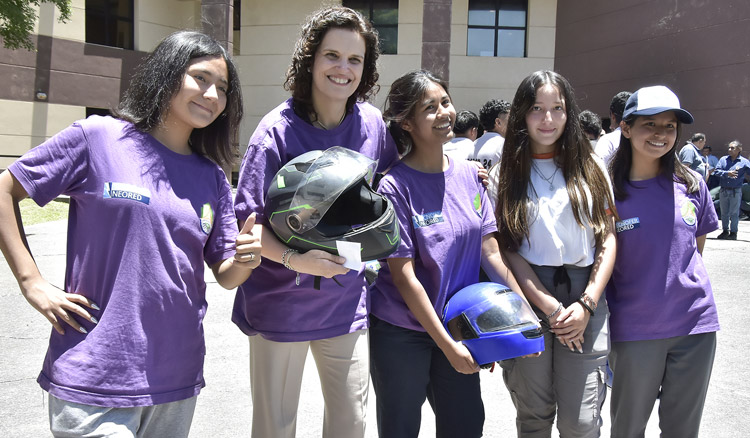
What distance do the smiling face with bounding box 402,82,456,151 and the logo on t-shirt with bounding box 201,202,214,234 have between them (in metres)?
1.10

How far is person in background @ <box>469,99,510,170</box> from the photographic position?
7.03 meters

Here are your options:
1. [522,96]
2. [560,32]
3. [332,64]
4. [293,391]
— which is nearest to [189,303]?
[293,391]

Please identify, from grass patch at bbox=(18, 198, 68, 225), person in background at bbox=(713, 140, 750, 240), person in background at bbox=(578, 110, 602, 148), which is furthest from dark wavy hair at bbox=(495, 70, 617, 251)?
grass patch at bbox=(18, 198, 68, 225)

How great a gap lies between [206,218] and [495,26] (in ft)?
71.0

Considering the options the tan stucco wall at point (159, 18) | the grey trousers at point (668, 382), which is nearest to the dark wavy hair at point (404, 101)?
the grey trousers at point (668, 382)

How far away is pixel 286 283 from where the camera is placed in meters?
2.58

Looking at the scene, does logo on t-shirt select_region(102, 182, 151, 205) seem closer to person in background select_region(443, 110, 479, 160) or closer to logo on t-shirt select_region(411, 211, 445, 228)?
logo on t-shirt select_region(411, 211, 445, 228)

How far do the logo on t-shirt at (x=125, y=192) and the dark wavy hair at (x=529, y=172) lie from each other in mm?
1745

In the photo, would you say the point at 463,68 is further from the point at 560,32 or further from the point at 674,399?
the point at 674,399

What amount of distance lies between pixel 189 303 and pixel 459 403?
138 centimetres

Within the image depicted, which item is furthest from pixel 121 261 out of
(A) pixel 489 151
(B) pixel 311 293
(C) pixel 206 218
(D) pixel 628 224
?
(A) pixel 489 151

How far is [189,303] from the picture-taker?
223cm

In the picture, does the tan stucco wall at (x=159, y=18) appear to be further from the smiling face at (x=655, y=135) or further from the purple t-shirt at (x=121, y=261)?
the purple t-shirt at (x=121, y=261)

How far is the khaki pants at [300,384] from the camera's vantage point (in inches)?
103
